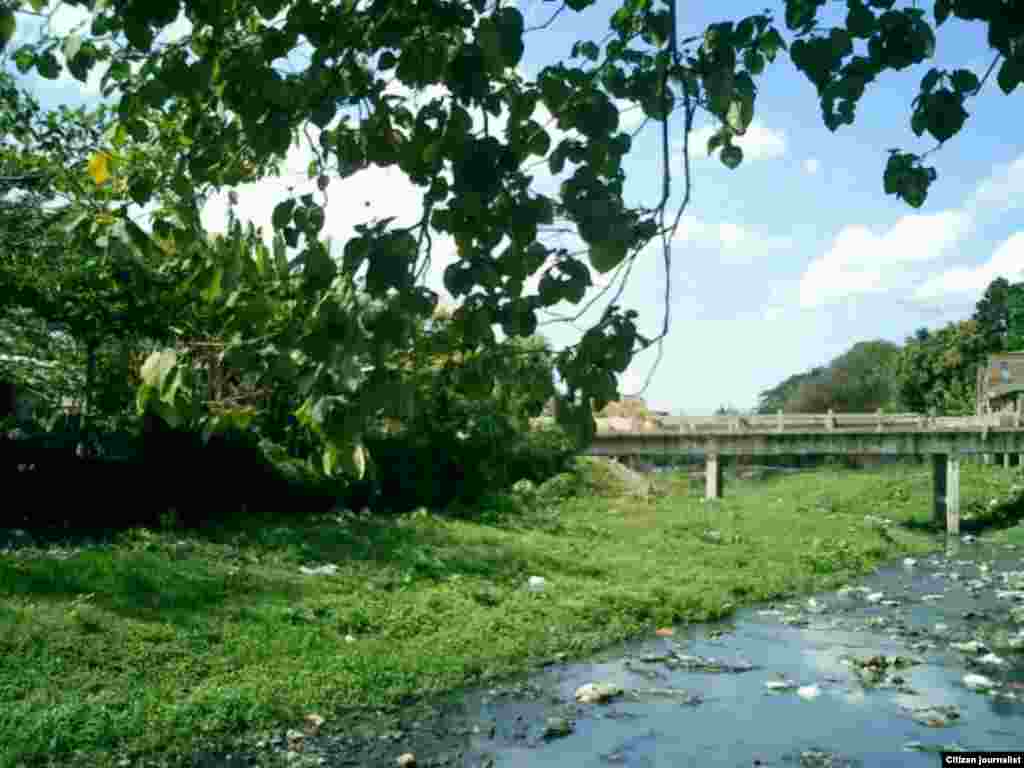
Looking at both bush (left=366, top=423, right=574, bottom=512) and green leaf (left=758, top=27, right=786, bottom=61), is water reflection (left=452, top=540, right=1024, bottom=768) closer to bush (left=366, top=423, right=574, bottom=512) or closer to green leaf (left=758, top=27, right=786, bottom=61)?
green leaf (left=758, top=27, right=786, bottom=61)

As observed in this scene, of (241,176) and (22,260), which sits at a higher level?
(22,260)

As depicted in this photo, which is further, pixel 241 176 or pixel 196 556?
pixel 196 556

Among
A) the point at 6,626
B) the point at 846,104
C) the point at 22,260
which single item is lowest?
the point at 6,626

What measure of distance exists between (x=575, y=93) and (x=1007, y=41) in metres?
1.35

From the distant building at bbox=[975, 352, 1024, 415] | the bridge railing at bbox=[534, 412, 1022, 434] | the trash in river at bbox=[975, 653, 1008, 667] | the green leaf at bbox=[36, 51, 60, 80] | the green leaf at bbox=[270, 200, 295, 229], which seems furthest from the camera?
the distant building at bbox=[975, 352, 1024, 415]

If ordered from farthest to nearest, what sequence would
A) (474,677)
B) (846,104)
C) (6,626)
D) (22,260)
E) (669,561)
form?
(669,561), (22,260), (474,677), (6,626), (846,104)

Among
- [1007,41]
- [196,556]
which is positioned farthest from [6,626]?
[1007,41]

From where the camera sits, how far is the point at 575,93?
3578 millimetres

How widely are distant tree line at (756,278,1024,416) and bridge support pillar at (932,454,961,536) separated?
2475 cm

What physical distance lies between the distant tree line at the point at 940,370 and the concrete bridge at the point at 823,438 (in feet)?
80.3

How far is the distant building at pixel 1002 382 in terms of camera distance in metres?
53.9

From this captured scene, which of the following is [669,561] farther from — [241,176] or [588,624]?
[241,176]

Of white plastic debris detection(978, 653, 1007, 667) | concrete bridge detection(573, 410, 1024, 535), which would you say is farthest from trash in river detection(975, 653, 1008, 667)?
concrete bridge detection(573, 410, 1024, 535)

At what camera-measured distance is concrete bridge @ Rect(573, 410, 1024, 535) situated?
110 ft
